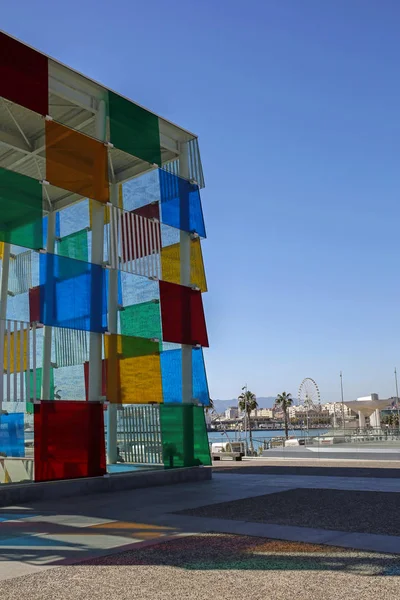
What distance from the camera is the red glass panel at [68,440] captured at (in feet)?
44.8

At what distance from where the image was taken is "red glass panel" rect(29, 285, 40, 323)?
1440 cm

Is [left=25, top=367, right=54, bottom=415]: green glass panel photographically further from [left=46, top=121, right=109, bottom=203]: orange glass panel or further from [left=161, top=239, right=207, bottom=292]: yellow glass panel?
[left=46, top=121, right=109, bottom=203]: orange glass panel

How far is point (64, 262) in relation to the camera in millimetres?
15188

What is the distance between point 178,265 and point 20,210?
5489mm

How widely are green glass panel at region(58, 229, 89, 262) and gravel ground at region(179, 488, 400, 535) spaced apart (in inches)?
323

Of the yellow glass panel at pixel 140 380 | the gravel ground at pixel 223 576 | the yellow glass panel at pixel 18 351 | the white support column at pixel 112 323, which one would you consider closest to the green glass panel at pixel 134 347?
the yellow glass panel at pixel 140 380

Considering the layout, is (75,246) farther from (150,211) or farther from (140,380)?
(140,380)

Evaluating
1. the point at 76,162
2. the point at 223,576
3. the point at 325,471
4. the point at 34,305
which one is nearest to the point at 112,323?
the point at 34,305

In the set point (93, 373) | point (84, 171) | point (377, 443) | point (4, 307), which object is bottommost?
point (377, 443)

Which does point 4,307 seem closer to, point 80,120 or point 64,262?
point 64,262

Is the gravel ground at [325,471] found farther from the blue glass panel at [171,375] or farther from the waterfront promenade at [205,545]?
the waterfront promenade at [205,545]

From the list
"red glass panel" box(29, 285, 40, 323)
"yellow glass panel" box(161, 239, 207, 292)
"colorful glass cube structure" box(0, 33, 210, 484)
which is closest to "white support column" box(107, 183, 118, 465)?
"colorful glass cube structure" box(0, 33, 210, 484)

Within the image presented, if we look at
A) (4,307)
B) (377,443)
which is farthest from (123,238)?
(377,443)

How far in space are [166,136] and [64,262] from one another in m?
5.87
